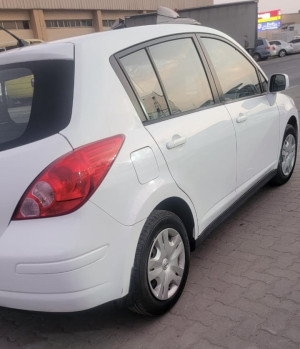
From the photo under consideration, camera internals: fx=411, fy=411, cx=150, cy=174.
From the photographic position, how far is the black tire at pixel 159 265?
226 centimetres

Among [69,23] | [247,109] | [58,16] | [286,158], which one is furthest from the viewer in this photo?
[69,23]

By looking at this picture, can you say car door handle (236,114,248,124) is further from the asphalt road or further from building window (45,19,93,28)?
building window (45,19,93,28)

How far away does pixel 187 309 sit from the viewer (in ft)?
8.57

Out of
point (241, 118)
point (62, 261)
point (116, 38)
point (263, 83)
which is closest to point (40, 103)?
point (116, 38)

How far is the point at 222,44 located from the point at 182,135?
129cm

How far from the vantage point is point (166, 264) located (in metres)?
2.51

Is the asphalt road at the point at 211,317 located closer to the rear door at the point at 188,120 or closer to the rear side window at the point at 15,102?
the rear door at the point at 188,120

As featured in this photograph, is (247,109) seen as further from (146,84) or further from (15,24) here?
(15,24)

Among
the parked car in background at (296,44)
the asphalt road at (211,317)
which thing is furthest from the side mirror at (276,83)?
the parked car in background at (296,44)

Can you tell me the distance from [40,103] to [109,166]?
50 cm

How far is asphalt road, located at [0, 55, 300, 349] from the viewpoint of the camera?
2320 mm

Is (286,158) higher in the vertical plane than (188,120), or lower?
lower

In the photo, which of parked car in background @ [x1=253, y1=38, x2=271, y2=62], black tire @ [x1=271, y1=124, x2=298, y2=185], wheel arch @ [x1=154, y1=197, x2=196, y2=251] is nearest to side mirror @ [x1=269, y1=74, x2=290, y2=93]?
black tire @ [x1=271, y1=124, x2=298, y2=185]

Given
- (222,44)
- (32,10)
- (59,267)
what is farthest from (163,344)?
(32,10)
